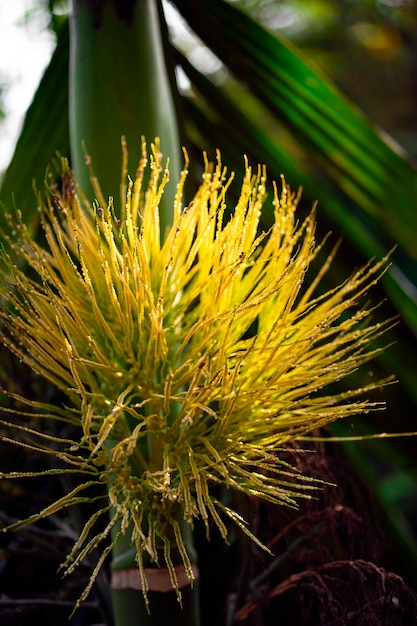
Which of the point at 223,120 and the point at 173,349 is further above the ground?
the point at 223,120

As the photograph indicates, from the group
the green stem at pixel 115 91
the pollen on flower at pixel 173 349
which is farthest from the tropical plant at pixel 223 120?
the pollen on flower at pixel 173 349

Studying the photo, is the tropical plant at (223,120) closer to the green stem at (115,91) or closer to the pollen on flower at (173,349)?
the green stem at (115,91)

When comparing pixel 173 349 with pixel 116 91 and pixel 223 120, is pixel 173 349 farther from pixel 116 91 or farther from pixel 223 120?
pixel 223 120

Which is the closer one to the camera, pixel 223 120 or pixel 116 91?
pixel 116 91

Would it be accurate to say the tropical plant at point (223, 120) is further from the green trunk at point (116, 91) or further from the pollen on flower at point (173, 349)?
the pollen on flower at point (173, 349)

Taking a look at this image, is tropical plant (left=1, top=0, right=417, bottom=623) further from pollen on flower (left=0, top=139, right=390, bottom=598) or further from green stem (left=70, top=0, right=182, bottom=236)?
pollen on flower (left=0, top=139, right=390, bottom=598)

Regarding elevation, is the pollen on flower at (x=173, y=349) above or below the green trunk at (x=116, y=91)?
below

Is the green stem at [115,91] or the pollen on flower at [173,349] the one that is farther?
the green stem at [115,91]

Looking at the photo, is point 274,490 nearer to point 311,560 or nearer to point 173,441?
point 173,441

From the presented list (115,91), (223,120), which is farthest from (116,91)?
(223,120)
